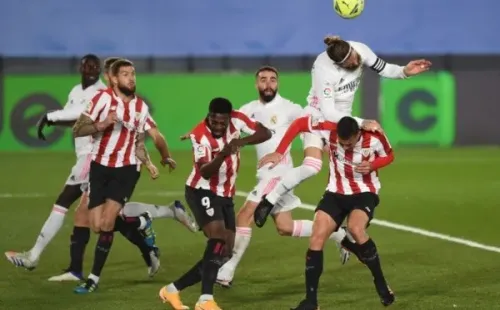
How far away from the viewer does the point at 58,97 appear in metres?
27.1

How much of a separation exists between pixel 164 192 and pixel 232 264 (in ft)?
27.5

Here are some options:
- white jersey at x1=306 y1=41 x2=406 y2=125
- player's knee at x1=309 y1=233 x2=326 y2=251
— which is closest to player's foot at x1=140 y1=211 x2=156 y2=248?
white jersey at x1=306 y1=41 x2=406 y2=125

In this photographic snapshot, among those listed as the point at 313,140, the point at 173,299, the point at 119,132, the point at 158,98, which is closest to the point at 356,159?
the point at 173,299

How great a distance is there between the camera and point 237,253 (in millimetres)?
12508

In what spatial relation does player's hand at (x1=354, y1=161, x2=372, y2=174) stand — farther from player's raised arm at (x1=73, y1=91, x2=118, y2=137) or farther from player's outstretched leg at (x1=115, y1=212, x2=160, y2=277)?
player's outstretched leg at (x1=115, y1=212, x2=160, y2=277)

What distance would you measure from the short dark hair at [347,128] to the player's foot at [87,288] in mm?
2673

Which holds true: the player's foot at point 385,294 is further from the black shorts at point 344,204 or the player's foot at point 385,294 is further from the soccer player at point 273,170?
the soccer player at point 273,170

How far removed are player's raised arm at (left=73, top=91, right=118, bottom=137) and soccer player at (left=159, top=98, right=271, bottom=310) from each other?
0.94 m

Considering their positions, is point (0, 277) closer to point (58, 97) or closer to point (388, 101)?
point (58, 97)

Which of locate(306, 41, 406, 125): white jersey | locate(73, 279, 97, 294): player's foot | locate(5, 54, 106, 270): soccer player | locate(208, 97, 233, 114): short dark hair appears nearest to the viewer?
locate(208, 97, 233, 114): short dark hair

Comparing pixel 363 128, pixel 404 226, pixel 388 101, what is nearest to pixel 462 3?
pixel 388 101

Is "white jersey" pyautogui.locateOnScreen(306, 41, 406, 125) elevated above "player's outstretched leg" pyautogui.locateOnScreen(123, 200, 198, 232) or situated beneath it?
elevated above

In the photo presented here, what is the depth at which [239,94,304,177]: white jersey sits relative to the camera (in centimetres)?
1334

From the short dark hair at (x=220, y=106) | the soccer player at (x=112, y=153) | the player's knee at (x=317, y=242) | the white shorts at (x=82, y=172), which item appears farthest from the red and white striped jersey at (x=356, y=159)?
the white shorts at (x=82, y=172)
